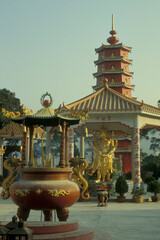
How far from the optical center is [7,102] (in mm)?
34906

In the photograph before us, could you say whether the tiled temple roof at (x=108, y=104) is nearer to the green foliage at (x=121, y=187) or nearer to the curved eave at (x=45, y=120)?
the green foliage at (x=121, y=187)

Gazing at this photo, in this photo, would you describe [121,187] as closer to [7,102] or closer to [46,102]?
[46,102]

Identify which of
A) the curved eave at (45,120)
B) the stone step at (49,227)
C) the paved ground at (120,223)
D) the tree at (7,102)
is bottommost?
the paved ground at (120,223)

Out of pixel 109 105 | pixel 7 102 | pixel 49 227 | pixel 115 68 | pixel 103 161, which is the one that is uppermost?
pixel 115 68

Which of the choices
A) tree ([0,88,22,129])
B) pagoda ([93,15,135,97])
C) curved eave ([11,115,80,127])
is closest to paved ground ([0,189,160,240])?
curved eave ([11,115,80,127])

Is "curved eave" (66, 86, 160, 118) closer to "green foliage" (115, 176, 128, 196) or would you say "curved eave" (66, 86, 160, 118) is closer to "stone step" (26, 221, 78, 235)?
"green foliage" (115, 176, 128, 196)

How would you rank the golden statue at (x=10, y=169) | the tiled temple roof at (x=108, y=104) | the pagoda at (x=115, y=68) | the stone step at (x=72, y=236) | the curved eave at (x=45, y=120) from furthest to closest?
the pagoda at (x=115, y=68) < the tiled temple roof at (x=108, y=104) < the curved eave at (x=45, y=120) < the golden statue at (x=10, y=169) < the stone step at (x=72, y=236)

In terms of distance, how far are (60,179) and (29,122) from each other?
6.80 ft

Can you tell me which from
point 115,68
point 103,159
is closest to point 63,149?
point 103,159

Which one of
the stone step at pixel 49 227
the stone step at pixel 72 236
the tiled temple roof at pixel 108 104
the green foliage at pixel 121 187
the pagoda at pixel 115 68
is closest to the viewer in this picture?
the stone step at pixel 72 236

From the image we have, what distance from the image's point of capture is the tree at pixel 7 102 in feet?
110

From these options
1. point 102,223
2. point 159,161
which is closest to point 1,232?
point 102,223

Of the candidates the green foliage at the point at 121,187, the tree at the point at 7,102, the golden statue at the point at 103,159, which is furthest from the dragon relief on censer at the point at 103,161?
the tree at the point at 7,102

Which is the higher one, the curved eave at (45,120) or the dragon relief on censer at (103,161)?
the curved eave at (45,120)
